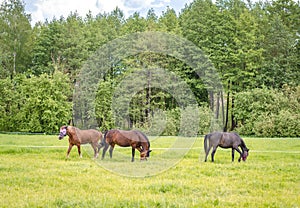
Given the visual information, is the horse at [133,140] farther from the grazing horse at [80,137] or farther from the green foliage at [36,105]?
the green foliage at [36,105]

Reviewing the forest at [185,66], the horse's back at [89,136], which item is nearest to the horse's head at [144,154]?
the horse's back at [89,136]

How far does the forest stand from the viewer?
33.7 m

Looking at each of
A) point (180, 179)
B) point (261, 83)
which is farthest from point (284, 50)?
point (180, 179)

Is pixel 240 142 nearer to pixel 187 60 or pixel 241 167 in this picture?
pixel 241 167

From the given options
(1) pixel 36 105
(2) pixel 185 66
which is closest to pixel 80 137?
(1) pixel 36 105

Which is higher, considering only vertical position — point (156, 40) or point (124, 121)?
point (156, 40)

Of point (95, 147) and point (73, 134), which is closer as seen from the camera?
point (73, 134)

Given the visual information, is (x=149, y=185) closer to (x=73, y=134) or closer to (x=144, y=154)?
(x=144, y=154)

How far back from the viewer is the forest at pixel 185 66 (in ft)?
111

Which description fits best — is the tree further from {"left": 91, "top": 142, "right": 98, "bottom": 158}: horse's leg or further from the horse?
the horse

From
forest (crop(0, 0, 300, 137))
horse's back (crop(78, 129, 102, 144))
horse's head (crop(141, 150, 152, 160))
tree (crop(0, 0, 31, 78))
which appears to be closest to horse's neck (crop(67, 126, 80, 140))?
horse's back (crop(78, 129, 102, 144))

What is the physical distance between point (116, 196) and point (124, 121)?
20.0 meters

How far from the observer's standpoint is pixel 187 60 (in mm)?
42062

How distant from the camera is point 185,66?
42281mm
